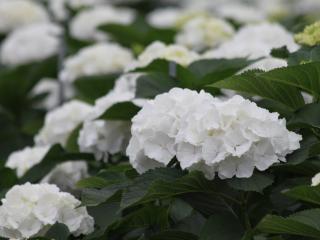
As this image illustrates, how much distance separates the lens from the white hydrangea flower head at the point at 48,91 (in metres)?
4.15

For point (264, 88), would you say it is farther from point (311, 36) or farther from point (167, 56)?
point (167, 56)

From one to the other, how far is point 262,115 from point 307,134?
0.21m

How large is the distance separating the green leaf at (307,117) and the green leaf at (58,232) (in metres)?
0.56

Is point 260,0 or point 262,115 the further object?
point 260,0

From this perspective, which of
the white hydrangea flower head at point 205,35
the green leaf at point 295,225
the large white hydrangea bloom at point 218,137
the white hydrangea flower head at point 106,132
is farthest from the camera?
the white hydrangea flower head at point 205,35

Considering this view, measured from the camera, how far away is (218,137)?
1.90 meters

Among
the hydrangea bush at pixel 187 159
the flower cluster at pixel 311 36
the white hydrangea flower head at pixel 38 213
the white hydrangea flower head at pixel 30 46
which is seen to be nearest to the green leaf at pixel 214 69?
the hydrangea bush at pixel 187 159

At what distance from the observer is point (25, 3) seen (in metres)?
5.30

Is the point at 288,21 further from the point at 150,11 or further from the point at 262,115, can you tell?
the point at 150,11

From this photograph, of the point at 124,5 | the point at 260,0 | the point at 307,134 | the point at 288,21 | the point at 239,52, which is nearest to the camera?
the point at 307,134

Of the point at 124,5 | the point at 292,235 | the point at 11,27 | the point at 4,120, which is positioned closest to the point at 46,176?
the point at 4,120

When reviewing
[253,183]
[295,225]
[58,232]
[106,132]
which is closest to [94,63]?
[106,132]

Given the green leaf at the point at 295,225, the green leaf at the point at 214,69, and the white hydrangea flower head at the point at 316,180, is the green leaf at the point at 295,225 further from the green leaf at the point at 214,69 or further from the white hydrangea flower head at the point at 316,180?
the green leaf at the point at 214,69

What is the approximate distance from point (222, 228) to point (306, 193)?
0.68 feet
